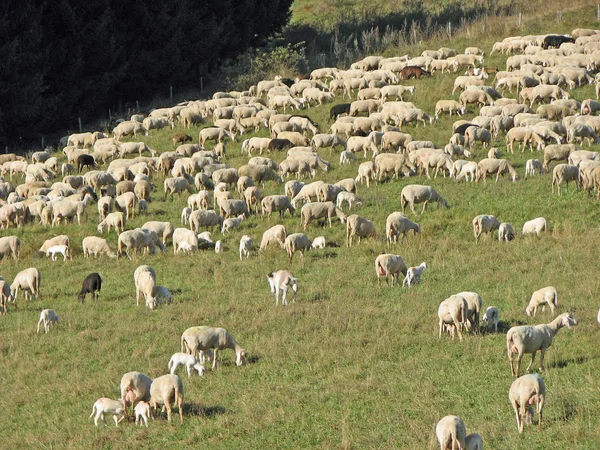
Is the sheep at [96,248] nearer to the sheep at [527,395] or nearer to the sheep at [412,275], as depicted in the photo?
the sheep at [412,275]

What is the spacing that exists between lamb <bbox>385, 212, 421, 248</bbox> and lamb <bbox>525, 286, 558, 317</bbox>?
768 cm

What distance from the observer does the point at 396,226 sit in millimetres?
27359

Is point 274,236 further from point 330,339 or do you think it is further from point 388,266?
point 330,339

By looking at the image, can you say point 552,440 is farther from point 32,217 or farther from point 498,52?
point 498,52

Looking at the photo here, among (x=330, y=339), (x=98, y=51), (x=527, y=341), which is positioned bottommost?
(x=330, y=339)

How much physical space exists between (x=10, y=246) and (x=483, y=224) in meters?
14.0

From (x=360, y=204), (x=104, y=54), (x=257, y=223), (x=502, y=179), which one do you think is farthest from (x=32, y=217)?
(x=104, y=54)

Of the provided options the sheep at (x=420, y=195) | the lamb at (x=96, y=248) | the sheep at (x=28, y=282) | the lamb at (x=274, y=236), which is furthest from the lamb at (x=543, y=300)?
the lamb at (x=96, y=248)

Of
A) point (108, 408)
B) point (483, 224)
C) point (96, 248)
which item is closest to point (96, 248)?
point (96, 248)

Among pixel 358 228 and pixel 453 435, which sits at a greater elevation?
pixel 453 435

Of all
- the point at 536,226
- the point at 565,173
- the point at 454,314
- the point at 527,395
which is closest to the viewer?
the point at 527,395

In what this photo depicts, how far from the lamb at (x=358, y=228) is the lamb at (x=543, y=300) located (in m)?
8.23

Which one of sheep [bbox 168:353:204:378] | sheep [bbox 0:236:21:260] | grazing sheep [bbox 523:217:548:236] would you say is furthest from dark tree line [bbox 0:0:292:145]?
sheep [bbox 168:353:204:378]

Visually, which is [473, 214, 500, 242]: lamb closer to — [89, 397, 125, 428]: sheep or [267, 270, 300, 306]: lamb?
[267, 270, 300, 306]: lamb
